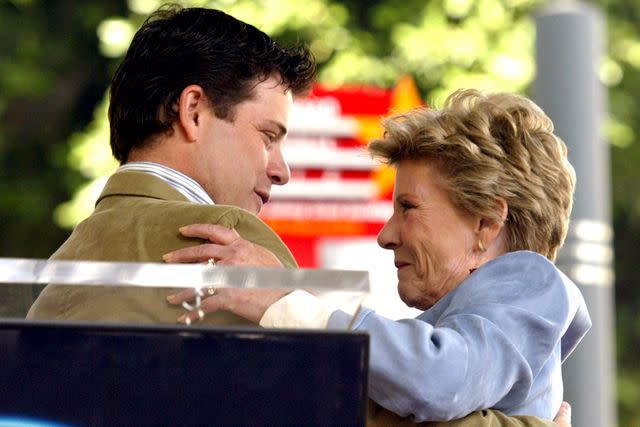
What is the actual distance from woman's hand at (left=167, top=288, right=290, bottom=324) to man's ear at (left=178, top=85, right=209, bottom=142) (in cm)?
68

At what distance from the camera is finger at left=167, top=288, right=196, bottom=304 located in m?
2.04

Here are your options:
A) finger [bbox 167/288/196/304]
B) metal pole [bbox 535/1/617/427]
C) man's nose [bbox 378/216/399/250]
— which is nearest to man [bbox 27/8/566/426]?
man's nose [bbox 378/216/399/250]

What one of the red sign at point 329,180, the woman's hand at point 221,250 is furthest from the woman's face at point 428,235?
the red sign at point 329,180

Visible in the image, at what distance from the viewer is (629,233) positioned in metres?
14.3

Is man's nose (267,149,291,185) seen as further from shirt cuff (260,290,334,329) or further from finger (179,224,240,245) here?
shirt cuff (260,290,334,329)

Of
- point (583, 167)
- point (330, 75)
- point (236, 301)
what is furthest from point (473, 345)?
point (330, 75)

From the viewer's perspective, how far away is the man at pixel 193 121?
261cm

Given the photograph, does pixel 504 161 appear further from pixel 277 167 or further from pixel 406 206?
pixel 277 167

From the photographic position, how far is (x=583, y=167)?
628 cm

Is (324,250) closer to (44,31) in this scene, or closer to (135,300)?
(44,31)

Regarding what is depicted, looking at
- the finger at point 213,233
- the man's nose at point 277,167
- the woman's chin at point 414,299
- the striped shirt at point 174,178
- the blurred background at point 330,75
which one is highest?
the blurred background at point 330,75

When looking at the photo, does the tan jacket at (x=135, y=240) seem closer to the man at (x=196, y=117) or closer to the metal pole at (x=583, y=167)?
the man at (x=196, y=117)

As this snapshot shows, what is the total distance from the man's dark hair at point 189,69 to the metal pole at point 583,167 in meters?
3.49

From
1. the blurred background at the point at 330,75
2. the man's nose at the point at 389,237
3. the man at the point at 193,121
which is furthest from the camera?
the blurred background at the point at 330,75
